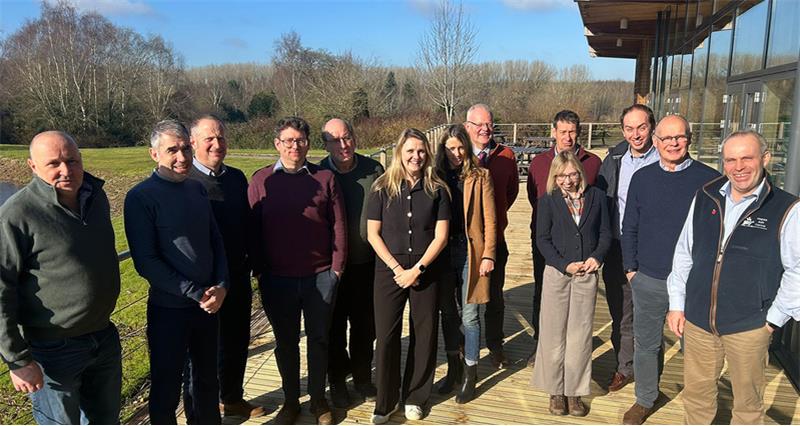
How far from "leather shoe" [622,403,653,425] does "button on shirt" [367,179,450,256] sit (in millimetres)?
1611

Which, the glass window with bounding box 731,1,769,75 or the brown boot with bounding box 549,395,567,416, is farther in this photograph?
the glass window with bounding box 731,1,769,75

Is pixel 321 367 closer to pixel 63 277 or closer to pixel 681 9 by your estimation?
pixel 63 277

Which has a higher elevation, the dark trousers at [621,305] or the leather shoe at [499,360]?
the dark trousers at [621,305]

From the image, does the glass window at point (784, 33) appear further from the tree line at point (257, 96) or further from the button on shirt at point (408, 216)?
the tree line at point (257, 96)

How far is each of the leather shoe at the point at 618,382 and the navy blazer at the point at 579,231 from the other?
99 centimetres

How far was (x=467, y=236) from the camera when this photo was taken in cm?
338

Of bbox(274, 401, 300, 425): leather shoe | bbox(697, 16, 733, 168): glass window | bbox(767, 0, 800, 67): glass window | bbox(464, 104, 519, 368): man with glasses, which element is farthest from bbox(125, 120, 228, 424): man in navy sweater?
bbox(697, 16, 733, 168): glass window

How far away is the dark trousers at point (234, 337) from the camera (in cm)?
324

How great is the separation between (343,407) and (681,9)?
1095 cm

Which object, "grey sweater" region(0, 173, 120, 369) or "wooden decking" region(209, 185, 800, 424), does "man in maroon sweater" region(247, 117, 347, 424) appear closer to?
"wooden decking" region(209, 185, 800, 424)

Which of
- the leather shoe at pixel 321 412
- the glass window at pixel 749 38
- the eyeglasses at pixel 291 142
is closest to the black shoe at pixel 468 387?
the leather shoe at pixel 321 412

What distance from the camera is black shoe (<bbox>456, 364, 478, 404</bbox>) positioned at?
347cm

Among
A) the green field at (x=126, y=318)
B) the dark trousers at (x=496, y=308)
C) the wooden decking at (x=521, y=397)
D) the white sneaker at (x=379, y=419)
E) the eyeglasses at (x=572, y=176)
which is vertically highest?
the eyeglasses at (x=572, y=176)

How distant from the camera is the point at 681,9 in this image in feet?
35.0
